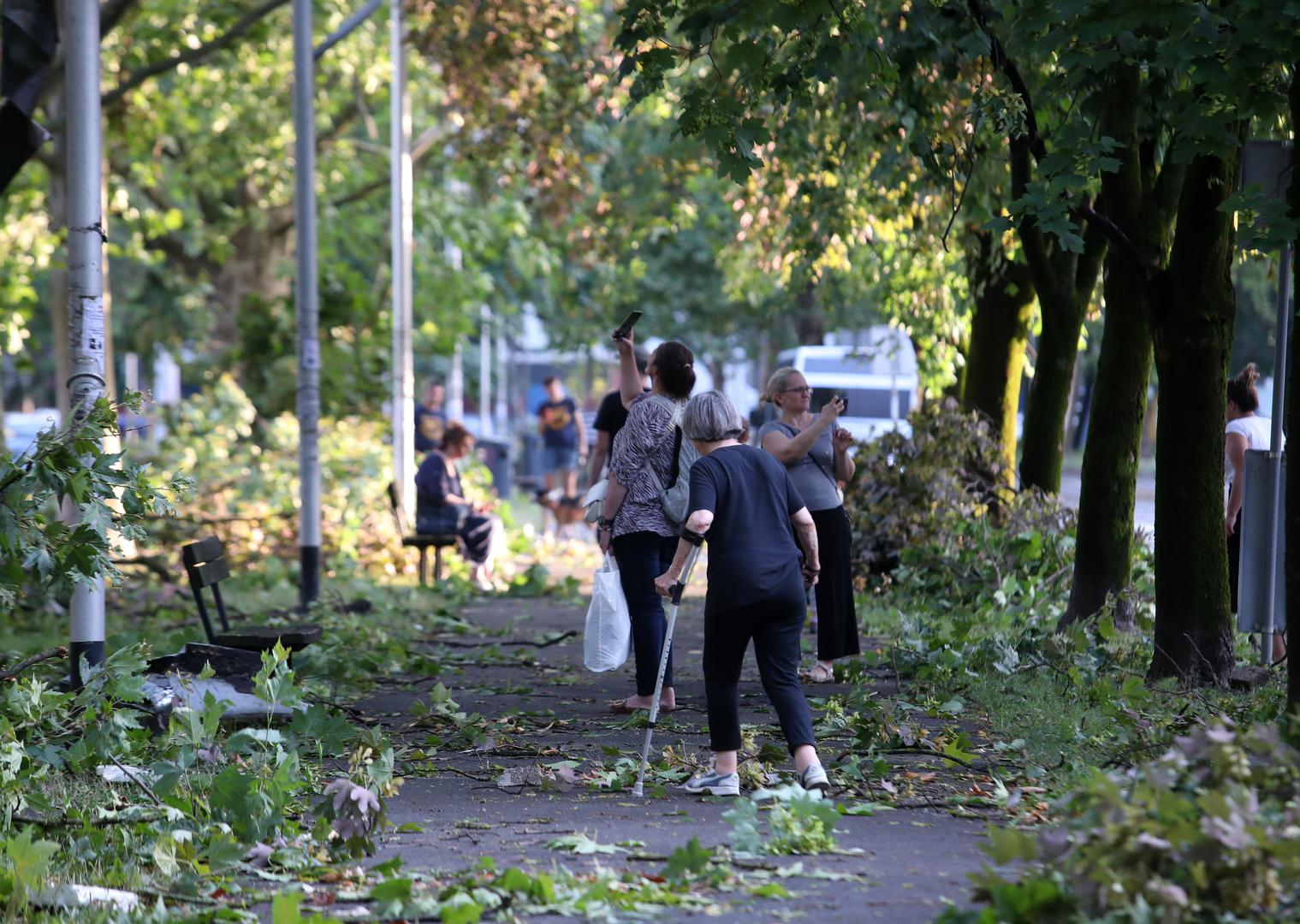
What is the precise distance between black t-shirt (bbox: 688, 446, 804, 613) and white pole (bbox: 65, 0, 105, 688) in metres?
3.15

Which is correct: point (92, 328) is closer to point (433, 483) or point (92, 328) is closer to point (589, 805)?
point (589, 805)

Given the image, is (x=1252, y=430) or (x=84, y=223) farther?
(x=1252, y=430)

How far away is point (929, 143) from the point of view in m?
10.6

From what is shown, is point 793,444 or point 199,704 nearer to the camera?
point 199,704

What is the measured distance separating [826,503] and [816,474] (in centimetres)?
18

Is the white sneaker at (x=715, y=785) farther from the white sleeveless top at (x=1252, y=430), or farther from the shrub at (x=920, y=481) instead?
the shrub at (x=920, y=481)

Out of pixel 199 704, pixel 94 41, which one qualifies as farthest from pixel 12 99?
pixel 199 704

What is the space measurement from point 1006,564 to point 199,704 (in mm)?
7240

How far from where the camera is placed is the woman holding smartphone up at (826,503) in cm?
952

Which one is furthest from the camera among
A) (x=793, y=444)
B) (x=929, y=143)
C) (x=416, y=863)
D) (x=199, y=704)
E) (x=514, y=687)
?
(x=929, y=143)

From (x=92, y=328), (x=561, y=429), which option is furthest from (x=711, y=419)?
(x=561, y=429)

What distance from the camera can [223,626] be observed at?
37.3 feet

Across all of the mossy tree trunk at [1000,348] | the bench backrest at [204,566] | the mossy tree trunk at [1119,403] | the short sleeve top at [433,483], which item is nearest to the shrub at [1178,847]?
the mossy tree trunk at [1119,403]

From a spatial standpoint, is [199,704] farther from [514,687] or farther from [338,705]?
[514,687]
